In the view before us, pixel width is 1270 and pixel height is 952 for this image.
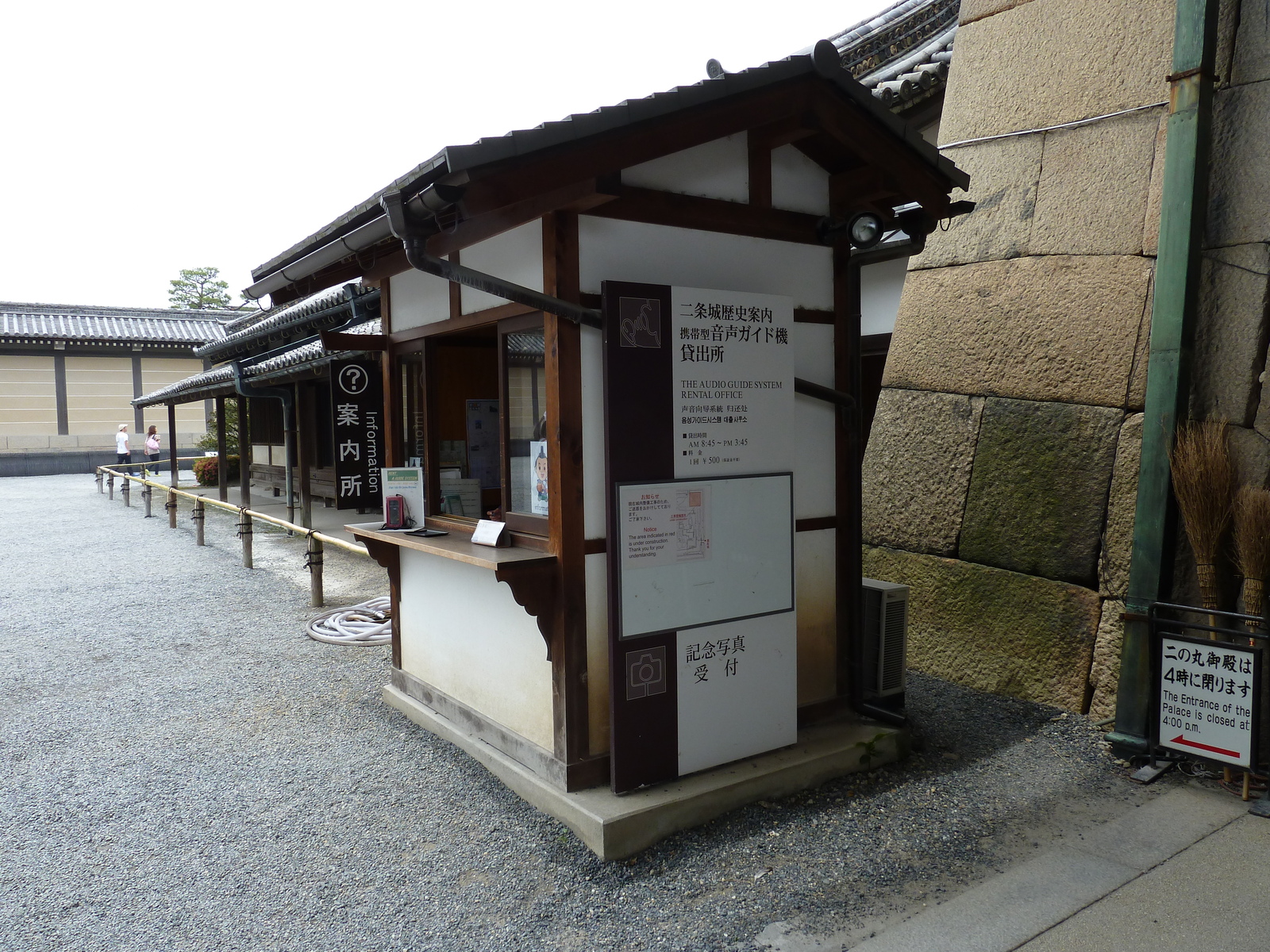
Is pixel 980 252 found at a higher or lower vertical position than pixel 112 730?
higher

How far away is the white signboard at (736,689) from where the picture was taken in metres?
3.72

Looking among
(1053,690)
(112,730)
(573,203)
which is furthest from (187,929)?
(1053,690)

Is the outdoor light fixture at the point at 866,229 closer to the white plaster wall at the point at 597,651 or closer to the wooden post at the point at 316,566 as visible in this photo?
the white plaster wall at the point at 597,651

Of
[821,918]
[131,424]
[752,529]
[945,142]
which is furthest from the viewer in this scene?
[131,424]

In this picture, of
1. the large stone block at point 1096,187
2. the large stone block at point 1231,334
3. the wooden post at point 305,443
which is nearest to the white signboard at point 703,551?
the large stone block at point 1231,334

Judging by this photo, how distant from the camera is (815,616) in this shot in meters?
4.42

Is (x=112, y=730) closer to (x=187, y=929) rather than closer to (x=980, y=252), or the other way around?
(x=187, y=929)

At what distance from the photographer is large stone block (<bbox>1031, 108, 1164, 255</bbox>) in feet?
15.9

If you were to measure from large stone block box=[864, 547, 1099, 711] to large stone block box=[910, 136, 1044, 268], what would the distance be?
6.92ft

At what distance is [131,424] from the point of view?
96.8ft

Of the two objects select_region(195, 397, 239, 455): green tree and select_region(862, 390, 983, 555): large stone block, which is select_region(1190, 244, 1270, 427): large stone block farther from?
select_region(195, 397, 239, 455): green tree

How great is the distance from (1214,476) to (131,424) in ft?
108

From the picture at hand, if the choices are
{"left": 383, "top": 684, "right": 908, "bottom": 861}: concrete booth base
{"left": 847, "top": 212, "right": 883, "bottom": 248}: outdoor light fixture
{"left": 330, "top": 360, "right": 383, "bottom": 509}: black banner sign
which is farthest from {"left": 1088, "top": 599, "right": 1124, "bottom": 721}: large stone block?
{"left": 330, "top": 360, "right": 383, "bottom": 509}: black banner sign

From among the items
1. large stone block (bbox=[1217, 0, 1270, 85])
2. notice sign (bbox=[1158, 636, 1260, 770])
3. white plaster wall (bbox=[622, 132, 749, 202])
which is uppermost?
large stone block (bbox=[1217, 0, 1270, 85])
